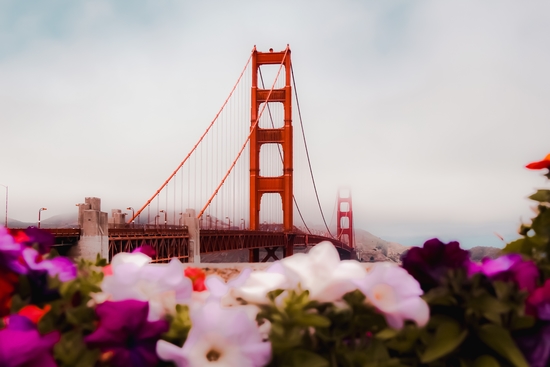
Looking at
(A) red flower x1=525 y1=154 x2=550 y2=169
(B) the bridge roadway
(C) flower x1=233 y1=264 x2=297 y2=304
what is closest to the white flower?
(C) flower x1=233 y1=264 x2=297 y2=304

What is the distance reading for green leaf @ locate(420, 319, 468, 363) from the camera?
94cm

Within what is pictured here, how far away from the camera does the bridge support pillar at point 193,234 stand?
23.9m

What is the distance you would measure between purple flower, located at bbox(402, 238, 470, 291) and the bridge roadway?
44.4 feet

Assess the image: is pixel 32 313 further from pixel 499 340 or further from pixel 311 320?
pixel 499 340

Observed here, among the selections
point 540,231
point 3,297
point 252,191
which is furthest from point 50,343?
point 252,191

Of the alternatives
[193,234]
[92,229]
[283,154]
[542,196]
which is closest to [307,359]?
[542,196]

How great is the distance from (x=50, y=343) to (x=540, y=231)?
1.17 meters

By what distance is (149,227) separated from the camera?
23.0 metres

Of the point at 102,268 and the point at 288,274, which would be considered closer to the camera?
the point at 288,274

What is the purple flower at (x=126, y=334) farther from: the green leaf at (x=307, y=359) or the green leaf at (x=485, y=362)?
the green leaf at (x=485, y=362)

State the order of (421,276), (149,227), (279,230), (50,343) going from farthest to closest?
(279,230) < (149,227) < (421,276) < (50,343)

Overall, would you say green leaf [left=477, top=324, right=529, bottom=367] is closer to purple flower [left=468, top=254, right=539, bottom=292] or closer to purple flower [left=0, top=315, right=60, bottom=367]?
purple flower [left=468, top=254, right=539, bottom=292]

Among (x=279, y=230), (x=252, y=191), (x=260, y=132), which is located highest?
(x=260, y=132)

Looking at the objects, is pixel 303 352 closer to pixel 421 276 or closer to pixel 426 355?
pixel 426 355
